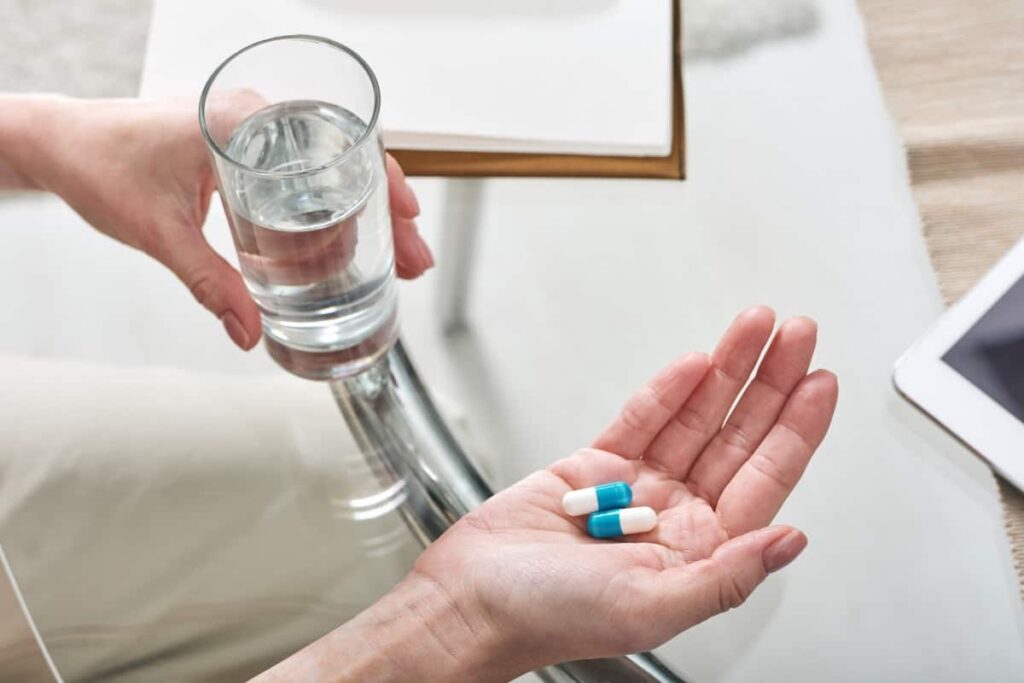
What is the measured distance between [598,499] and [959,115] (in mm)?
485

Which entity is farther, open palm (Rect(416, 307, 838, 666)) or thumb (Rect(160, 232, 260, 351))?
thumb (Rect(160, 232, 260, 351))

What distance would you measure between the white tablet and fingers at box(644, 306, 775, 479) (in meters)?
0.14

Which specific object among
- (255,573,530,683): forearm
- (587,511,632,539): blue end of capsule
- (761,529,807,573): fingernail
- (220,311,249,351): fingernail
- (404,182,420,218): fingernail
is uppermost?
(404,182,420,218): fingernail

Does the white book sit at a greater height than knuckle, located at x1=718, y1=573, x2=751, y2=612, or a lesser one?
greater

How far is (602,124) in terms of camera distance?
2.86 feet

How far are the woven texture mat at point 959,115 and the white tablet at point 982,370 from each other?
3 centimetres

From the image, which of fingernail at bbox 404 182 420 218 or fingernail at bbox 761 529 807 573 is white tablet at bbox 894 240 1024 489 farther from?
fingernail at bbox 404 182 420 218

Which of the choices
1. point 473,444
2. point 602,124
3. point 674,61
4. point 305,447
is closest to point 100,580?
point 305,447

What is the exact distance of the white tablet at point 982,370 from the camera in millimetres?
765

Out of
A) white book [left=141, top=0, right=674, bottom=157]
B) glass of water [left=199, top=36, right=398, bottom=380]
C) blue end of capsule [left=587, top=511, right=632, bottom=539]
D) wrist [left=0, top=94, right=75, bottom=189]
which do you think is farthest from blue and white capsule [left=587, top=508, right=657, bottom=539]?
wrist [left=0, top=94, right=75, bottom=189]

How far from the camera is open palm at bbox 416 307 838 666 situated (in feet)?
2.06

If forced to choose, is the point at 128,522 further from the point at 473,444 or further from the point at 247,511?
the point at 473,444

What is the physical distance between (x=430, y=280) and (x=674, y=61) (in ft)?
0.99

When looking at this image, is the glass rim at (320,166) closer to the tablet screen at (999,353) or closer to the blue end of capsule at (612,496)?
the blue end of capsule at (612,496)
